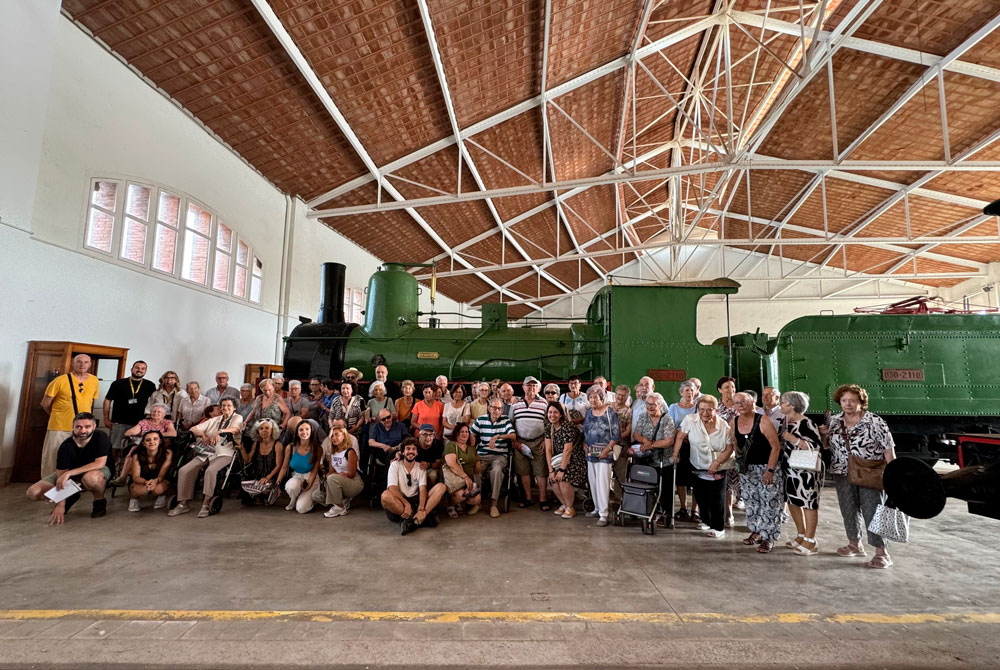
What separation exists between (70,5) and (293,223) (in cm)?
553

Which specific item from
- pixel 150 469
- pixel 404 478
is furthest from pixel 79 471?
pixel 404 478

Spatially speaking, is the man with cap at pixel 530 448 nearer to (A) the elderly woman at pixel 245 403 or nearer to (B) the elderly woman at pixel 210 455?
(B) the elderly woman at pixel 210 455

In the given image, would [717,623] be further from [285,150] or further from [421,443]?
[285,150]

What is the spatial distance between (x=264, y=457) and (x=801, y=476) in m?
5.49

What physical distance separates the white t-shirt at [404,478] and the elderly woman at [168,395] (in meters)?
3.46

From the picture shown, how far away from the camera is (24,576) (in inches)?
134

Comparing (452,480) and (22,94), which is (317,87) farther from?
(452,480)

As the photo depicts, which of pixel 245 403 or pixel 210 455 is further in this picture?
pixel 245 403

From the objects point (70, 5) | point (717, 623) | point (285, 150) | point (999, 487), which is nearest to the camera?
point (999, 487)

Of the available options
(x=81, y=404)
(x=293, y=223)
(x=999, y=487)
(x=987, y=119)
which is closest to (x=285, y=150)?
(x=293, y=223)

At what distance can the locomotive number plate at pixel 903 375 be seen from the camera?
7617 millimetres

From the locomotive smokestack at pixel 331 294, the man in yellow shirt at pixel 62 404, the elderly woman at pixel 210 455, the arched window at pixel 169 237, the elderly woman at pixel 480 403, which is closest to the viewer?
the elderly woman at pixel 210 455

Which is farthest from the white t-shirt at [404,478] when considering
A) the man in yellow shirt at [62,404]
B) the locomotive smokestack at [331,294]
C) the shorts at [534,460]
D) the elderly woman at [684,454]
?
the locomotive smokestack at [331,294]

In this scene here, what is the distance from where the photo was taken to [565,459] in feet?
17.2
